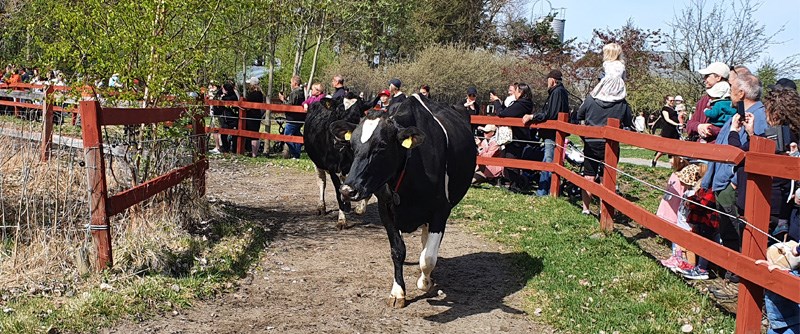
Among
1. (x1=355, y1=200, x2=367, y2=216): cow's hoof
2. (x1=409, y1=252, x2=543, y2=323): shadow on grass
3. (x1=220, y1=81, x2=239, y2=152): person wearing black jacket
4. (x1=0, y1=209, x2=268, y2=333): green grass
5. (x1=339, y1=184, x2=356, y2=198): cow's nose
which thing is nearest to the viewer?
(x1=0, y1=209, x2=268, y2=333): green grass

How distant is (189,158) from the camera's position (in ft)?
27.5

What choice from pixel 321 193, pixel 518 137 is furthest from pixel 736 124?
pixel 518 137

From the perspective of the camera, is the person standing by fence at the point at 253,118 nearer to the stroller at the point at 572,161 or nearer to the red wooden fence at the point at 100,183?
the stroller at the point at 572,161

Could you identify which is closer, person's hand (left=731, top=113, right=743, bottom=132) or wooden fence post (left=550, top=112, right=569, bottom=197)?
person's hand (left=731, top=113, right=743, bottom=132)

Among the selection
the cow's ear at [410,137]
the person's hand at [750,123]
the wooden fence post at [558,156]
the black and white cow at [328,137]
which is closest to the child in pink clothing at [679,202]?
the person's hand at [750,123]

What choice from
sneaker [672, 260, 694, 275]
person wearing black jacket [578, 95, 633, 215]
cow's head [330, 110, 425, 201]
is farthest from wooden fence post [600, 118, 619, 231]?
cow's head [330, 110, 425, 201]

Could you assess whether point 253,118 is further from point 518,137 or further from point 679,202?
point 679,202

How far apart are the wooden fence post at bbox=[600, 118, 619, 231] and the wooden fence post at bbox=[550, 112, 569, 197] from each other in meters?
2.47

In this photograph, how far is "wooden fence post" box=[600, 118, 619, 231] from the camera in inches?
324

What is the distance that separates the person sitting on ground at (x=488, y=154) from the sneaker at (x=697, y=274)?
610cm

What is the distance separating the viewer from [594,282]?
6.32 m

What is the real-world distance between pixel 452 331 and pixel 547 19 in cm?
4106

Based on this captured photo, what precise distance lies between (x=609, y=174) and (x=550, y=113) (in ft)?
10.8

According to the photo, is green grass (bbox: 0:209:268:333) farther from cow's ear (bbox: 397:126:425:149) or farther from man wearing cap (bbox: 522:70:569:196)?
man wearing cap (bbox: 522:70:569:196)
